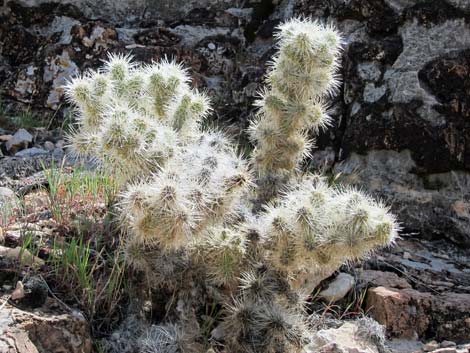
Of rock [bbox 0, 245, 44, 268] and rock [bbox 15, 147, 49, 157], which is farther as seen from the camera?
rock [bbox 15, 147, 49, 157]

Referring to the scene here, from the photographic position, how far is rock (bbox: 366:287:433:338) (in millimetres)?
2781

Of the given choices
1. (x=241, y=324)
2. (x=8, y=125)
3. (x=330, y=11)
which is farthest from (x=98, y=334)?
(x=330, y=11)

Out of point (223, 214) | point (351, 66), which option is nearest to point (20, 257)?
point (223, 214)

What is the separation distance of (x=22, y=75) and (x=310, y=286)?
2938 millimetres

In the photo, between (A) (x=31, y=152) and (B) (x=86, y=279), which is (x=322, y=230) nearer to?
(B) (x=86, y=279)

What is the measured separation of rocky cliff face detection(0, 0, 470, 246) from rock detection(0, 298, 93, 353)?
186cm

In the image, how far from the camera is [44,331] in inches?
89.8

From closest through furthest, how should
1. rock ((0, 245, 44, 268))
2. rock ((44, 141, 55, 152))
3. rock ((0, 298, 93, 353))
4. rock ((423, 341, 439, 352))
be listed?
rock ((0, 298, 93, 353)) < rock ((0, 245, 44, 268)) < rock ((423, 341, 439, 352)) < rock ((44, 141, 55, 152))

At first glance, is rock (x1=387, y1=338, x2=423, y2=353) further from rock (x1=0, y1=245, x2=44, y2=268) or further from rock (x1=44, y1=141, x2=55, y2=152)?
rock (x1=44, y1=141, x2=55, y2=152)

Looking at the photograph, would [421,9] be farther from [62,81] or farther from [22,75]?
[22,75]

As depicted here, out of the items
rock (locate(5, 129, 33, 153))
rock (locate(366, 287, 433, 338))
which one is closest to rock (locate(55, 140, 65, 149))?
rock (locate(5, 129, 33, 153))

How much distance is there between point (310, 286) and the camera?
282 cm

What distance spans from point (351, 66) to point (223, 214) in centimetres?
190

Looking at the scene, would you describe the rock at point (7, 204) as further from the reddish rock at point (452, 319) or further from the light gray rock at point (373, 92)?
the light gray rock at point (373, 92)
